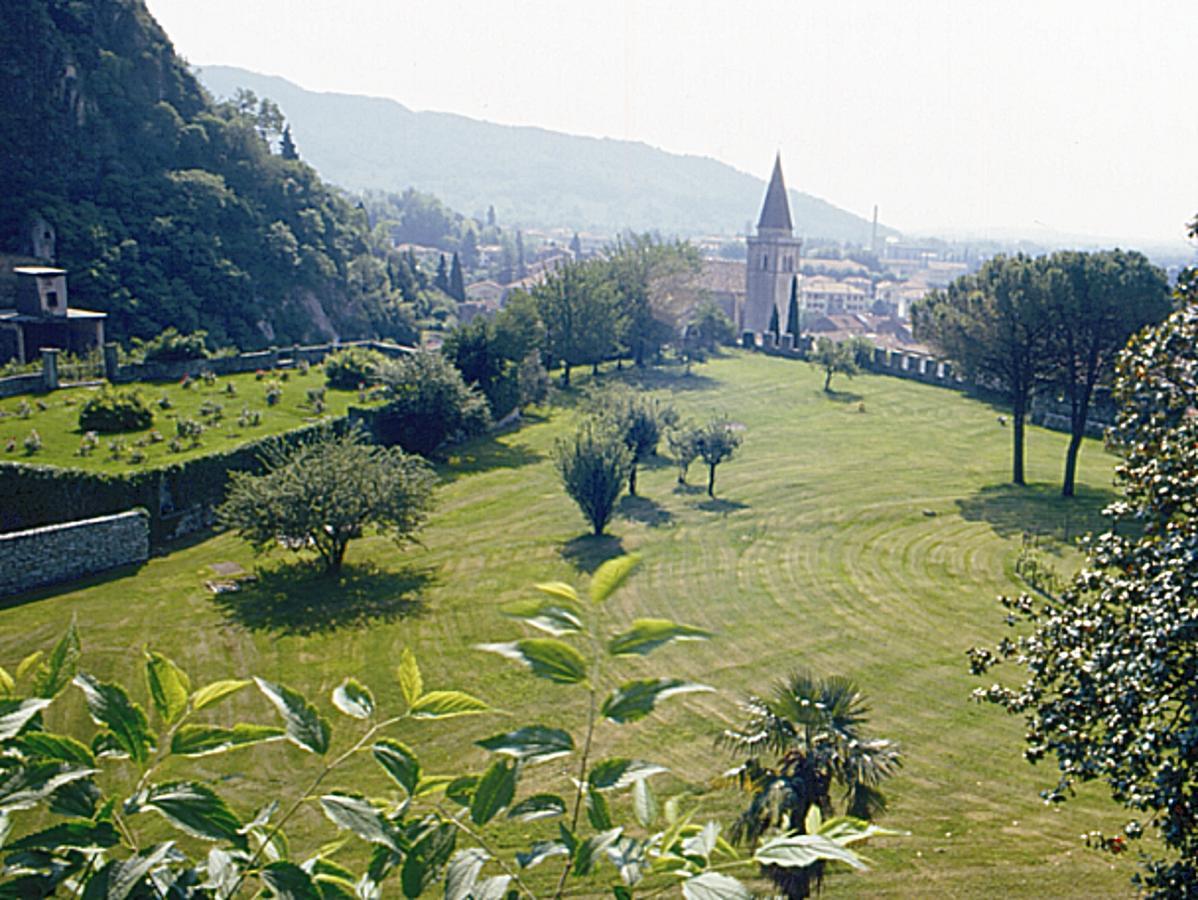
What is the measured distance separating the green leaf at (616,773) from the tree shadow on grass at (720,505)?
30.5 metres

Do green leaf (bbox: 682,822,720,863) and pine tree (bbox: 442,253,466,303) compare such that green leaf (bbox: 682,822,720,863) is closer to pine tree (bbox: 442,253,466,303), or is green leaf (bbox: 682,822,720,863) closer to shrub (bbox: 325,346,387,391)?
shrub (bbox: 325,346,387,391)

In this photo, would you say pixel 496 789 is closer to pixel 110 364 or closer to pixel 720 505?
pixel 720 505

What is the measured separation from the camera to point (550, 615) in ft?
8.54

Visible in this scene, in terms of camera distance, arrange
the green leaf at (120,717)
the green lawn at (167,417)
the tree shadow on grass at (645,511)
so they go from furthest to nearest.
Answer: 1. the tree shadow on grass at (645,511)
2. the green lawn at (167,417)
3. the green leaf at (120,717)

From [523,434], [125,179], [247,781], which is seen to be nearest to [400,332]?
[125,179]

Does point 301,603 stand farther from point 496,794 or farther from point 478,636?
point 496,794

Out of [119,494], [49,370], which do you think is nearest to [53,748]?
[119,494]

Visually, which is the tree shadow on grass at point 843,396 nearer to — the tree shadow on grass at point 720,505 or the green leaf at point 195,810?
the tree shadow on grass at point 720,505

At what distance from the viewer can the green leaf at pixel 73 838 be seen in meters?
2.57

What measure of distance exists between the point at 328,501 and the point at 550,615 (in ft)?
77.5

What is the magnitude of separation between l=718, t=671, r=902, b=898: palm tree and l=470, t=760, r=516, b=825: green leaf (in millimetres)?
8291

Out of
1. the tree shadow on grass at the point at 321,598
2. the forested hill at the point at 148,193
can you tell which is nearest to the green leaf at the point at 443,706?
the tree shadow on grass at the point at 321,598

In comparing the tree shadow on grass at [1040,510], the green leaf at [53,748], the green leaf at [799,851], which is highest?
the green leaf at [53,748]

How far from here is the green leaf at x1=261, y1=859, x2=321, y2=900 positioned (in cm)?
252
